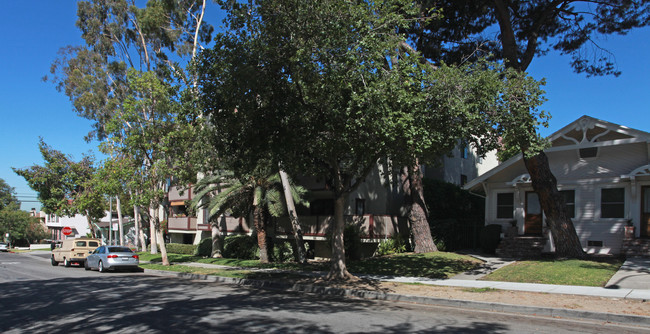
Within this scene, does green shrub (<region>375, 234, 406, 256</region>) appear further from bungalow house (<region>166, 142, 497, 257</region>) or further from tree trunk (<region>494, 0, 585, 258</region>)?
tree trunk (<region>494, 0, 585, 258</region>)

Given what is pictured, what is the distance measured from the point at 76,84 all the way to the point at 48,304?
89.7 ft

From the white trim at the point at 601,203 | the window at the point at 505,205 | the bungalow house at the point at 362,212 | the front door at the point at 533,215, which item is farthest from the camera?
the bungalow house at the point at 362,212

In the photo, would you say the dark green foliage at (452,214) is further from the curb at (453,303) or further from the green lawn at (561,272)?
the curb at (453,303)

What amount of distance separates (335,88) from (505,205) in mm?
13527

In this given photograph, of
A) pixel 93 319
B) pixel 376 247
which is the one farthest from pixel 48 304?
pixel 376 247

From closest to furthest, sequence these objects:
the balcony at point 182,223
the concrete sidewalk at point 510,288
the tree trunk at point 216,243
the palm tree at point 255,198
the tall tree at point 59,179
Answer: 1. the concrete sidewalk at point 510,288
2. the palm tree at point 255,198
3. the tree trunk at point 216,243
4. the balcony at point 182,223
5. the tall tree at point 59,179

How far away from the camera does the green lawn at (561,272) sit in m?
13.5

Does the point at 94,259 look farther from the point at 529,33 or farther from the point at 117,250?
the point at 529,33

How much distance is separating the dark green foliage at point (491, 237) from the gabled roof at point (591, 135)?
3.42m

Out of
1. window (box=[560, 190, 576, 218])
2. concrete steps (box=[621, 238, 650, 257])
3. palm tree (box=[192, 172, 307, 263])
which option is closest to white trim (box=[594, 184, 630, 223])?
window (box=[560, 190, 576, 218])

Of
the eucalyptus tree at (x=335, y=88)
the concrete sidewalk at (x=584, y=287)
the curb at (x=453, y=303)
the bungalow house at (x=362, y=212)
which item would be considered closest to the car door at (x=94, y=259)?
the bungalow house at (x=362, y=212)

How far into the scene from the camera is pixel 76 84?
34.2m

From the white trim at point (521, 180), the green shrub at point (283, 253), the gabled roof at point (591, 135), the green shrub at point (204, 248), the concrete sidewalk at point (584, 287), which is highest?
the gabled roof at point (591, 135)

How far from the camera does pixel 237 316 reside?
9.52 metres
